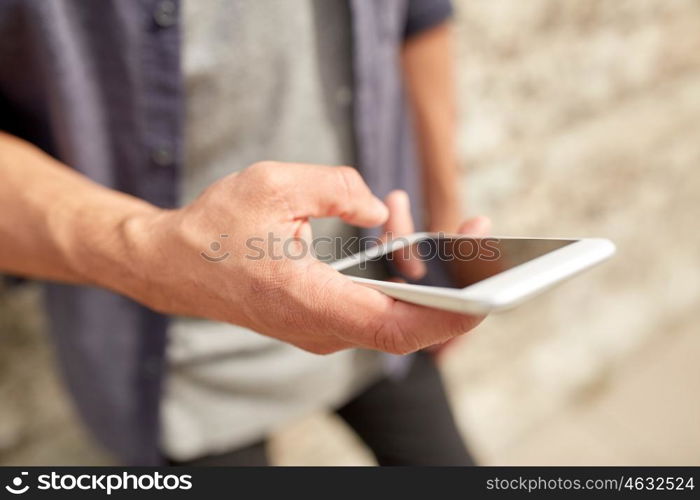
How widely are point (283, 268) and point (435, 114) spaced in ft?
1.51

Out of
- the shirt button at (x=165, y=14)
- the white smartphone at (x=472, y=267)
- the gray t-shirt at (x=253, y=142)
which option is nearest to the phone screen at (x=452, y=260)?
the white smartphone at (x=472, y=267)

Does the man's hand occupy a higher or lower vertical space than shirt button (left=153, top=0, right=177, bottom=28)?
lower

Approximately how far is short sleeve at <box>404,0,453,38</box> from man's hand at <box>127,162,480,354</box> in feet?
1.21

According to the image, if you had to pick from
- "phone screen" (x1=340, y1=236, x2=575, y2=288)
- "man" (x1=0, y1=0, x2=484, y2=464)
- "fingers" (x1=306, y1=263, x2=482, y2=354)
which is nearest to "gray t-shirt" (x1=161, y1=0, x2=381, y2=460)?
"man" (x1=0, y1=0, x2=484, y2=464)

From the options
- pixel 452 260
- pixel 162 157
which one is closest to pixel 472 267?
pixel 452 260

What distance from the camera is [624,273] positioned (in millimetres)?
1398

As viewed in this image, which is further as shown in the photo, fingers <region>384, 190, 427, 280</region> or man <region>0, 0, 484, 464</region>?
fingers <region>384, 190, 427, 280</region>

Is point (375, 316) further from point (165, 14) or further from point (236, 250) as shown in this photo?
point (165, 14)

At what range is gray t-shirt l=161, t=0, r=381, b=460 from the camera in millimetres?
486

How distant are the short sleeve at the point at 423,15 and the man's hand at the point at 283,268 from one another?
368 mm

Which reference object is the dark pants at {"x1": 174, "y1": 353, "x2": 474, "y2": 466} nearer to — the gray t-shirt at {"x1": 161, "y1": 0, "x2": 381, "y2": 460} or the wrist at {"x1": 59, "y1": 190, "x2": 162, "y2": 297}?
the gray t-shirt at {"x1": 161, "y1": 0, "x2": 381, "y2": 460}

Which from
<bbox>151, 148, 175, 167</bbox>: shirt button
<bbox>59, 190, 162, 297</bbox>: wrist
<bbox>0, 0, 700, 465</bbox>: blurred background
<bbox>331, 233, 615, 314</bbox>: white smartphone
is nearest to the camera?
<bbox>331, 233, 615, 314</bbox>: white smartphone

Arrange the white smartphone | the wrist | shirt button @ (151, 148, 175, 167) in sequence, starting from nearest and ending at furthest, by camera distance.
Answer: the white smartphone
the wrist
shirt button @ (151, 148, 175, 167)

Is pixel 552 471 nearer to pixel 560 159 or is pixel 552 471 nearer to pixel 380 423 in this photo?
pixel 380 423
